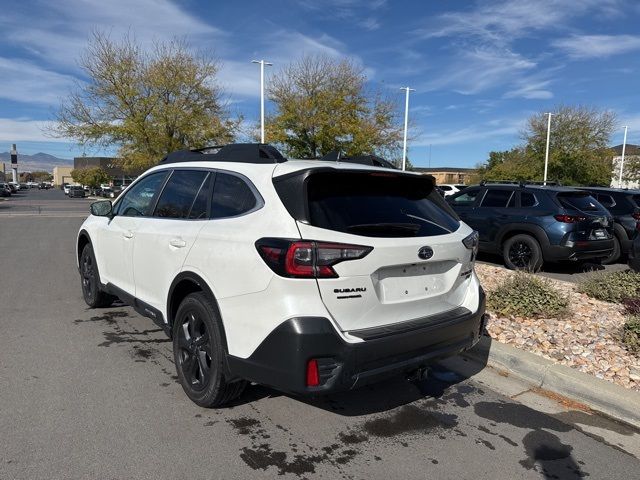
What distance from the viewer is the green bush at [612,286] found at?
625 centimetres

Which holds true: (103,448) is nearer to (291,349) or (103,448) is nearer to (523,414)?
(291,349)

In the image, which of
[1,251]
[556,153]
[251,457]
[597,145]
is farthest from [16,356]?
[597,145]

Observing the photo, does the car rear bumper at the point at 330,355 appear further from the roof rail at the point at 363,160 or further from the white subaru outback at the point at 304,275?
the roof rail at the point at 363,160

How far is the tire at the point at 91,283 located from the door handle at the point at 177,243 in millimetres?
2337

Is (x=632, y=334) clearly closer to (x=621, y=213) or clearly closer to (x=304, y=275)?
(x=304, y=275)

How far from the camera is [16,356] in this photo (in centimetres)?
444

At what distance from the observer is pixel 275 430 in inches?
129

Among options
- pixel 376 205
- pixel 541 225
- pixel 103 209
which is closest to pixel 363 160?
pixel 376 205

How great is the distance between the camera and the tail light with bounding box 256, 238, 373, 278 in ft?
9.07

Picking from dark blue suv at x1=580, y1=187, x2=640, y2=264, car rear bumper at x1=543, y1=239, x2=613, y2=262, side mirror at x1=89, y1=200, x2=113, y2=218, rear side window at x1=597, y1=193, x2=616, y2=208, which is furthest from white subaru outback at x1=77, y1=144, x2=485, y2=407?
rear side window at x1=597, y1=193, x2=616, y2=208

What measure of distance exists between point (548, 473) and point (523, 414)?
0.75 metres

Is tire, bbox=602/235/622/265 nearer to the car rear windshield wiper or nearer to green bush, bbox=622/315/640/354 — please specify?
green bush, bbox=622/315/640/354

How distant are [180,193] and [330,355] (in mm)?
2042

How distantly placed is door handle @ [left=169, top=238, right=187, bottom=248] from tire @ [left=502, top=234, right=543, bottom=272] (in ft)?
21.7
